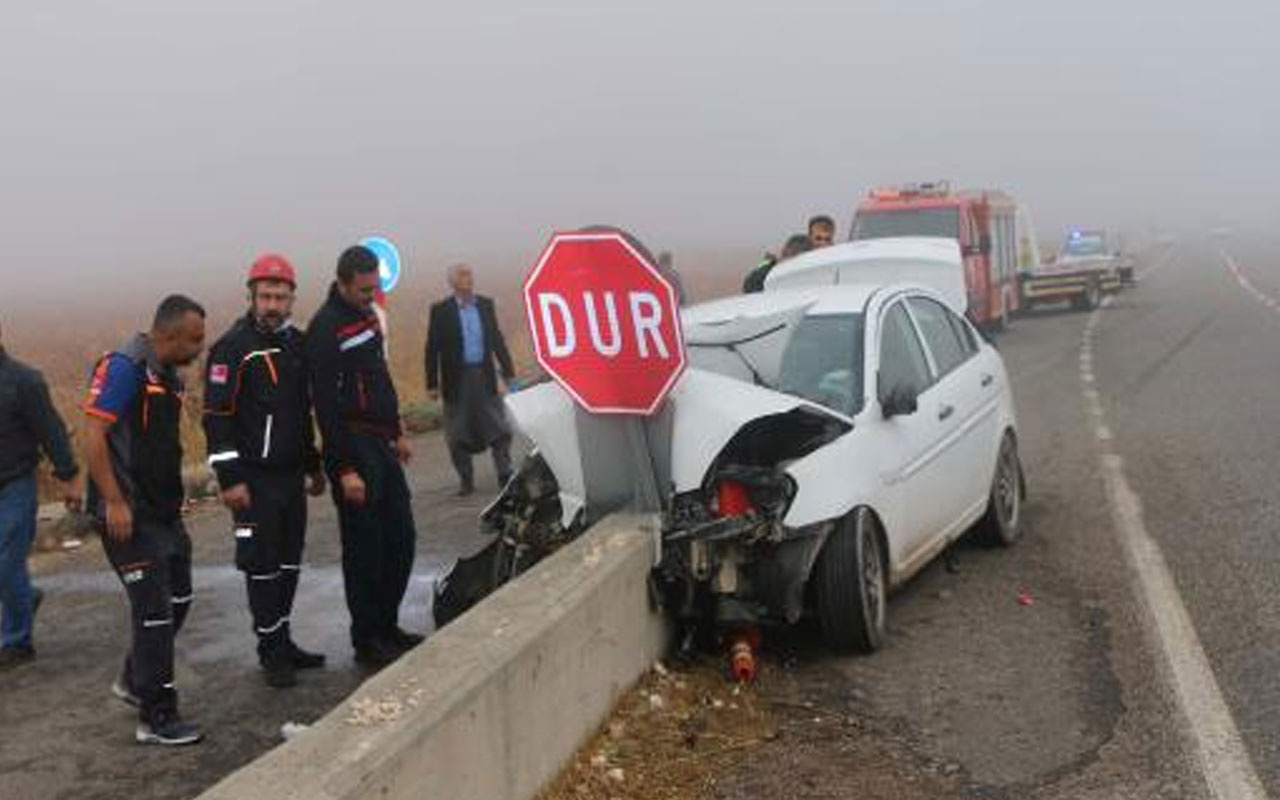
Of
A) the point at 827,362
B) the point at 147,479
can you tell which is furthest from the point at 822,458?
the point at 147,479

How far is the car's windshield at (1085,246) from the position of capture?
113 ft

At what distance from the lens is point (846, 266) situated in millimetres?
12516

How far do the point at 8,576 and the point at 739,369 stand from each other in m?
3.67

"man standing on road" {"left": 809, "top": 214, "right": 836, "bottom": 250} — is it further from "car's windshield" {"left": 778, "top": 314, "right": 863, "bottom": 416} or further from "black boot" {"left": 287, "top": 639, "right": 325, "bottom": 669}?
"black boot" {"left": 287, "top": 639, "right": 325, "bottom": 669}

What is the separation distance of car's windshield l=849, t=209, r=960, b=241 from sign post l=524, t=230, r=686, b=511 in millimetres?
17876

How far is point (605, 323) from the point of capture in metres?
6.60

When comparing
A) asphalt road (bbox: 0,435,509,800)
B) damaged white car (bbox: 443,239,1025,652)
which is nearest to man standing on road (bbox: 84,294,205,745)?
asphalt road (bbox: 0,435,509,800)

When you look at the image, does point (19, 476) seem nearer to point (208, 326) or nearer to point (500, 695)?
point (500, 695)

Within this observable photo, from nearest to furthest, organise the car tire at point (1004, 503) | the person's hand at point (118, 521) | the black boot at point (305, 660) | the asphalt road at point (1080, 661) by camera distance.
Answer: the asphalt road at point (1080, 661) < the person's hand at point (118, 521) < the black boot at point (305, 660) < the car tire at point (1004, 503)

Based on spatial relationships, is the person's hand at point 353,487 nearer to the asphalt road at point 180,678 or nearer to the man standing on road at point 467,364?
the asphalt road at point 180,678

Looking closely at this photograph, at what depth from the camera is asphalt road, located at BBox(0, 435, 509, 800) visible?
567 cm

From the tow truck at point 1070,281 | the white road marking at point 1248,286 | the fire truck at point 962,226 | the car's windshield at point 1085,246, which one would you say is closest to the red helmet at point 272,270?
the fire truck at point 962,226

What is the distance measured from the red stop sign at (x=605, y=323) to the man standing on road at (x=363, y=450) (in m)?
0.76

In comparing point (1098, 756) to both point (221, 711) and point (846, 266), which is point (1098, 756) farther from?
point (846, 266)
